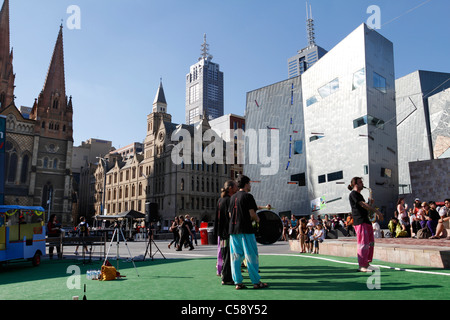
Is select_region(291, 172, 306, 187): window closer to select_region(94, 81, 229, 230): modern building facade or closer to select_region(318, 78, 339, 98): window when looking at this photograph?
select_region(318, 78, 339, 98): window

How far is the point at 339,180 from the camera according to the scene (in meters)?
38.5

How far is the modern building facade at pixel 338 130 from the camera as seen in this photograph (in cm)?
3625

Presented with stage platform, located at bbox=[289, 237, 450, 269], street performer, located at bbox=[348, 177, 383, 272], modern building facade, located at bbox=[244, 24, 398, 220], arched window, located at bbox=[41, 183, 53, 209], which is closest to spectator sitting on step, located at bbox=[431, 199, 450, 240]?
stage platform, located at bbox=[289, 237, 450, 269]

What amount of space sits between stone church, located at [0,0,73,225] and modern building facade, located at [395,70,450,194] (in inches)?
2352

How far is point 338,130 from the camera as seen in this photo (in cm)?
3947

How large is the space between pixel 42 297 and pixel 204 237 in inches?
715

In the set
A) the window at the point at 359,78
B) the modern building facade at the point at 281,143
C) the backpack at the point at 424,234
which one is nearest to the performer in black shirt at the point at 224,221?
the backpack at the point at 424,234

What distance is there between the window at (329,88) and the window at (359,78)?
2.69m

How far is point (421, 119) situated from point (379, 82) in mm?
15020

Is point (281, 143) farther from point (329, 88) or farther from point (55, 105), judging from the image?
point (55, 105)

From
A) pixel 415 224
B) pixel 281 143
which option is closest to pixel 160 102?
pixel 281 143

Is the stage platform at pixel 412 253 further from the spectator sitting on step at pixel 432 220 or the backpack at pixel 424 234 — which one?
the backpack at pixel 424 234
